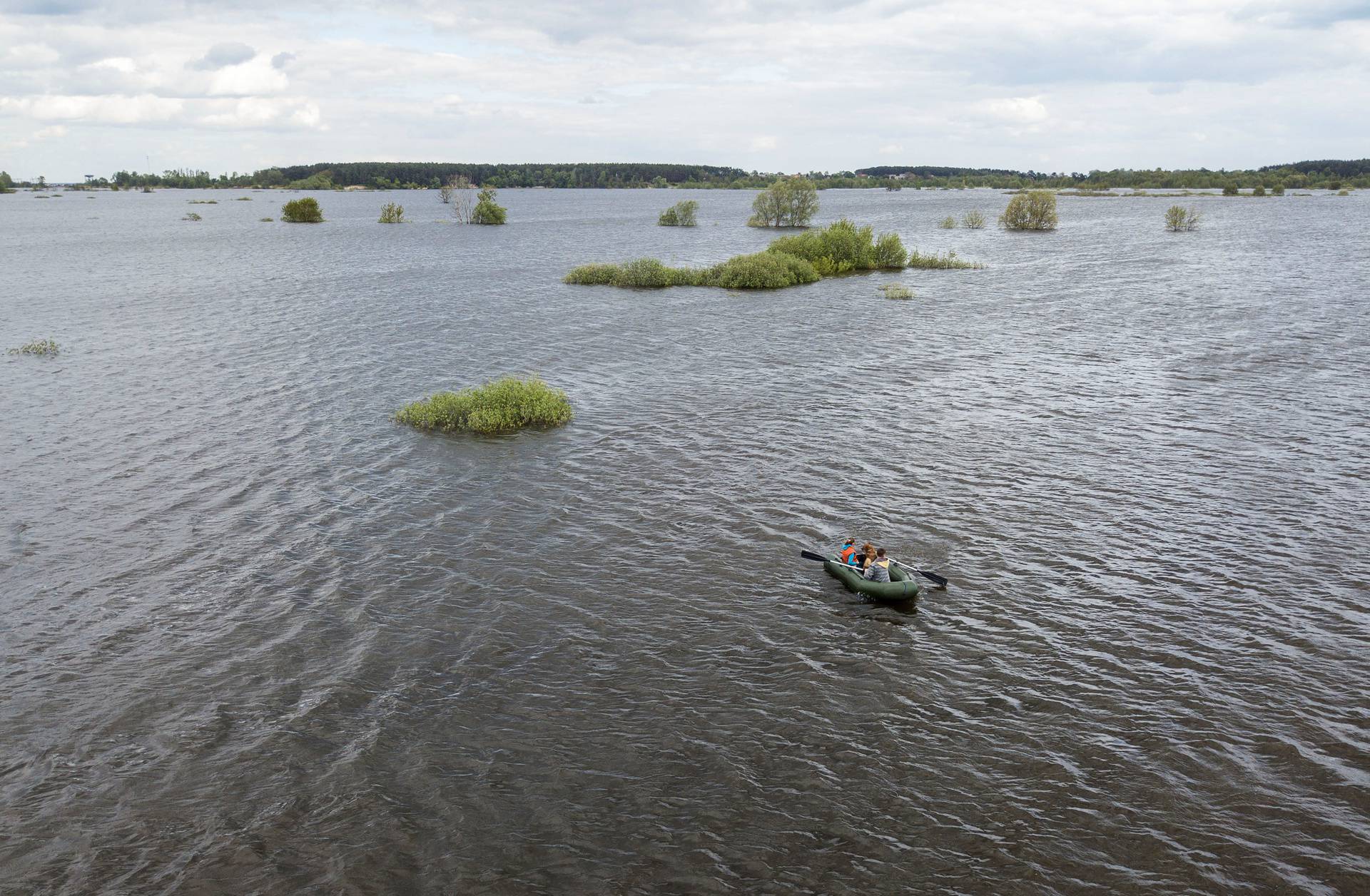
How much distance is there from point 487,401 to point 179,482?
1181 centimetres

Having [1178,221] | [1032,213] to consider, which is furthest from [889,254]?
[1178,221]

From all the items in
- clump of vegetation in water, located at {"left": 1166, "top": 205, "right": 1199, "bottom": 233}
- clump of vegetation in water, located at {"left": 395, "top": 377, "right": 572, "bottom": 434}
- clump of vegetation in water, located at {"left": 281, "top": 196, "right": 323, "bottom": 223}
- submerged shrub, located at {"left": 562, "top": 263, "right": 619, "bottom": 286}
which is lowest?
clump of vegetation in water, located at {"left": 395, "top": 377, "right": 572, "bottom": 434}

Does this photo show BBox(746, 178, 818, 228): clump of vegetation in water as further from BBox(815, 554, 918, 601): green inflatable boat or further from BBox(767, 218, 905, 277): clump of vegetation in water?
BBox(815, 554, 918, 601): green inflatable boat

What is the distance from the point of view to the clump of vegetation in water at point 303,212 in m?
168

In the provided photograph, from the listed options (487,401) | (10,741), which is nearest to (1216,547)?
(487,401)

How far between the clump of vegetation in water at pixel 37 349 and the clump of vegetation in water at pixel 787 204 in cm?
10050

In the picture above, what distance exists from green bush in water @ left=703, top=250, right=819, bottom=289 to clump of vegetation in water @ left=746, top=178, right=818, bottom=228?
5485cm

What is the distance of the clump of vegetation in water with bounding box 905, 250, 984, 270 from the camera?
286ft

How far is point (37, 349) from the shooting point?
163ft

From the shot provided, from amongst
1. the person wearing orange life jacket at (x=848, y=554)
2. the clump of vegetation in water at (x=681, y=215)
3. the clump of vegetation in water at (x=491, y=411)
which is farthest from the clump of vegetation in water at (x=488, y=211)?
the person wearing orange life jacket at (x=848, y=554)

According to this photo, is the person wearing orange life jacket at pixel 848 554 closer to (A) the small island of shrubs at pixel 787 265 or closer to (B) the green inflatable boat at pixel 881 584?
(B) the green inflatable boat at pixel 881 584

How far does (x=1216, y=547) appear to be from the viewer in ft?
79.8

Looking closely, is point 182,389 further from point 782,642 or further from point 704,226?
point 704,226

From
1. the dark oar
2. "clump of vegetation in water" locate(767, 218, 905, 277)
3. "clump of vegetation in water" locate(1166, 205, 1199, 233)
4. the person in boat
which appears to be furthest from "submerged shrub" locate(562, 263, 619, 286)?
"clump of vegetation in water" locate(1166, 205, 1199, 233)
